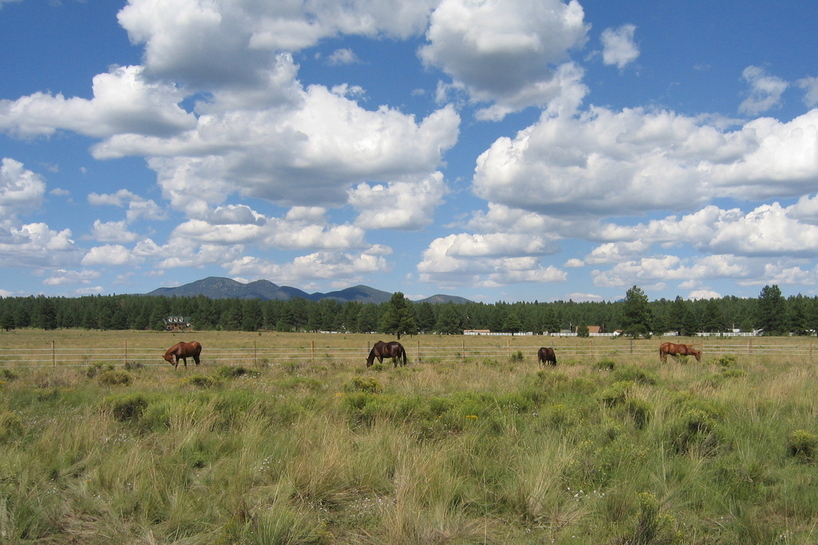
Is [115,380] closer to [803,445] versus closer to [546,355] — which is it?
[803,445]

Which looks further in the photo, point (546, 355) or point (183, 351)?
point (183, 351)

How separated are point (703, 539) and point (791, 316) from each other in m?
121

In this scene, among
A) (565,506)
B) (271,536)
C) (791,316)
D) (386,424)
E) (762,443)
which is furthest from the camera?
(791,316)

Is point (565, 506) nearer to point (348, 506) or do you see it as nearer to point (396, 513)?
point (396, 513)

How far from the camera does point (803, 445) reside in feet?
23.6

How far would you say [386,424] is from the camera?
334 inches

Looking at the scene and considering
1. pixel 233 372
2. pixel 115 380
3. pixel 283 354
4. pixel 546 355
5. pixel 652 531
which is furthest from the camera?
pixel 283 354

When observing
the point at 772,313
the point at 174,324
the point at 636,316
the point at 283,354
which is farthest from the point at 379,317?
the point at 283,354

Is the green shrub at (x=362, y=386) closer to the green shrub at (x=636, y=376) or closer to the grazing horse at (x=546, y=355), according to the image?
the green shrub at (x=636, y=376)

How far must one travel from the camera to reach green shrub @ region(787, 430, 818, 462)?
7129 millimetres

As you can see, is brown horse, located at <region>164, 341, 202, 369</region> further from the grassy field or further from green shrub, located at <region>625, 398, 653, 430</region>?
green shrub, located at <region>625, 398, 653, 430</region>

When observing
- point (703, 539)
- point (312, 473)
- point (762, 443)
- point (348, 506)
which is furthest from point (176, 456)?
point (762, 443)

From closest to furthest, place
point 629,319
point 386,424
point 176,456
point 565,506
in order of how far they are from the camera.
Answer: point 565,506 → point 176,456 → point 386,424 → point 629,319

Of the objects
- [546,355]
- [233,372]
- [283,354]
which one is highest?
[546,355]
